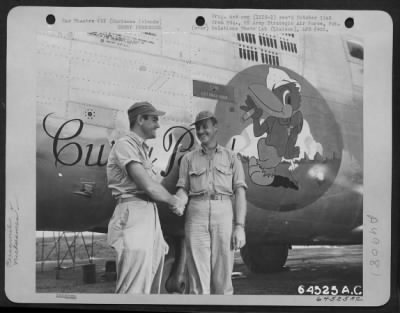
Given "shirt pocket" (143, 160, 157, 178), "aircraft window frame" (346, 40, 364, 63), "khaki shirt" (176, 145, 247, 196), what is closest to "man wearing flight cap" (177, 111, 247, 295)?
"khaki shirt" (176, 145, 247, 196)

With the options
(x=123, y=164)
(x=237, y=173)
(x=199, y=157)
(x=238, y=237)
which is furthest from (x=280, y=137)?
(x=123, y=164)

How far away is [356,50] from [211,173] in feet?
2.66

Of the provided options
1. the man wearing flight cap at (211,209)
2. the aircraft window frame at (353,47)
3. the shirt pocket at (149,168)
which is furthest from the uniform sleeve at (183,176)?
the aircraft window frame at (353,47)

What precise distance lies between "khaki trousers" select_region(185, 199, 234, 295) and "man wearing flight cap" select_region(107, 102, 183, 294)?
0.09 meters

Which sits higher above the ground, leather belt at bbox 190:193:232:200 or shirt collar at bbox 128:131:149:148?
shirt collar at bbox 128:131:149:148

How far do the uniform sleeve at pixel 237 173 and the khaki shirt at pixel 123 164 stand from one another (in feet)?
1.12

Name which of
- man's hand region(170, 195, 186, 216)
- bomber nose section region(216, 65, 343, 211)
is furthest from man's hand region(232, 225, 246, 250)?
man's hand region(170, 195, 186, 216)

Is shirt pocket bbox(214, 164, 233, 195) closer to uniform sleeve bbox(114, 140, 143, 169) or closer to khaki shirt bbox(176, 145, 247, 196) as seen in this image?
khaki shirt bbox(176, 145, 247, 196)

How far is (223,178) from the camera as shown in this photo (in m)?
2.92

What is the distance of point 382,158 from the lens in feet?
9.57

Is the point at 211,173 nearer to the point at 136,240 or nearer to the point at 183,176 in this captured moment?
the point at 183,176

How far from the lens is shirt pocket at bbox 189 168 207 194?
2.91 m

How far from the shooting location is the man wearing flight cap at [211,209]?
2.90 metres

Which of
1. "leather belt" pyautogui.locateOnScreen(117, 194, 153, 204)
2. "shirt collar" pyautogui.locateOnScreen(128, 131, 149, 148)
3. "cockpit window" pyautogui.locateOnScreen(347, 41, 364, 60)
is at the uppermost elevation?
"cockpit window" pyautogui.locateOnScreen(347, 41, 364, 60)
